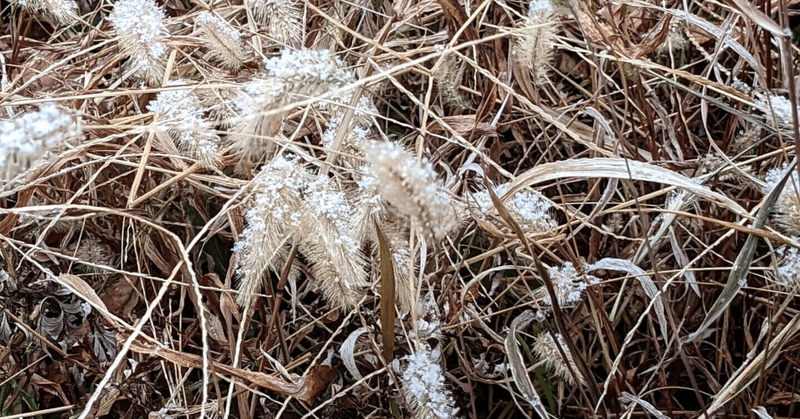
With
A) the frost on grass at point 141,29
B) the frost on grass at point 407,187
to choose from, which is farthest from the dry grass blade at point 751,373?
the frost on grass at point 141,29

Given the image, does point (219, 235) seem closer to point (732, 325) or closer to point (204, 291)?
point (204, 291)

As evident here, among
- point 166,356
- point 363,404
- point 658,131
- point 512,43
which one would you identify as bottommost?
point 363,404

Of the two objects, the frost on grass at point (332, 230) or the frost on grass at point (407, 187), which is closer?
the frost on grass at point (407, 187)

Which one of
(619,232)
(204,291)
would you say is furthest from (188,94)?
(619,232)

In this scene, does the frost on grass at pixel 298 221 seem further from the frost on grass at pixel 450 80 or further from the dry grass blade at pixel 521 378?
the frost on grass at pixel 450 80

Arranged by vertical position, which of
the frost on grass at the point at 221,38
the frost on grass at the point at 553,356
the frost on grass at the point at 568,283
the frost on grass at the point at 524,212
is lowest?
the frost on grass at the point at 553,356

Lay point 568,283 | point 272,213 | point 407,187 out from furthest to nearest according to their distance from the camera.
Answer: point 568,283 < point 272,213 < point 407,187

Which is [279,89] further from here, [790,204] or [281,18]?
[790,204]

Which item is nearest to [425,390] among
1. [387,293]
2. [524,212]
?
[387,293]
